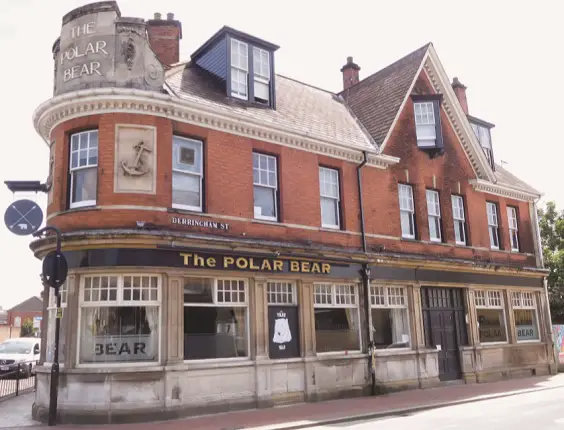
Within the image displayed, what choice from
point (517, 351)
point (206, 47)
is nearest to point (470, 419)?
point (517, 351)

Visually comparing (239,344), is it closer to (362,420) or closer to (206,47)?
(362,420)

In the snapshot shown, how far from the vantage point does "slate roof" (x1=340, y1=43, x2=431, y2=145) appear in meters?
20.6

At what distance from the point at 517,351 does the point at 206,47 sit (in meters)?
17.0

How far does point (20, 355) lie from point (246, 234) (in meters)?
15.2

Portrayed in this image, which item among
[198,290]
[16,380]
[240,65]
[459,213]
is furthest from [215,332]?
[459,213]

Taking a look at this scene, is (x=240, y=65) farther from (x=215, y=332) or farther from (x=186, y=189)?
(x=215, y=332)

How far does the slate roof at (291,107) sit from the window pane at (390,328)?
5.69 meters

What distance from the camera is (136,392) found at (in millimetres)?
12461

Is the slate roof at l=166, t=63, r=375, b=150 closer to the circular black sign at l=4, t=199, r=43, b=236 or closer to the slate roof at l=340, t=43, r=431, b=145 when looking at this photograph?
the slate roof at l=340, t=43, r=431, b=145

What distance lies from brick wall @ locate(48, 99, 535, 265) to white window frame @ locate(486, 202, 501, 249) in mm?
289

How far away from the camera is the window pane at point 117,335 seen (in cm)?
1288

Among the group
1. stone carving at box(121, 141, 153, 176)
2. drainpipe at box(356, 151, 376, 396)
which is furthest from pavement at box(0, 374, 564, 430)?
stone carving at box(121, 141, 153, 176)

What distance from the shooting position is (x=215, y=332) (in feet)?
46.5

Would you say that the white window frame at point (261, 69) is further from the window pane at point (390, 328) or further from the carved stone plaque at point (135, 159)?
the window pane at point (390, 328)
